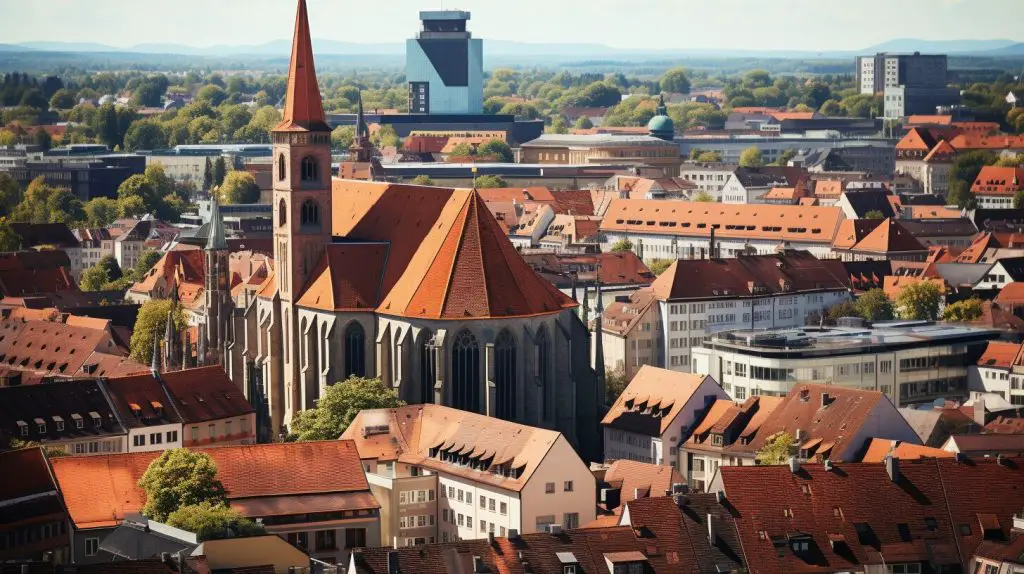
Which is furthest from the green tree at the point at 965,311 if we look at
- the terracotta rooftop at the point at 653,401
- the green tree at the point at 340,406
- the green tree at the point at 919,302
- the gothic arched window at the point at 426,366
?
the green tree at the point at 340,406

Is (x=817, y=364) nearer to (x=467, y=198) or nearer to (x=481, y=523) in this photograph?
(x=467, y=198)

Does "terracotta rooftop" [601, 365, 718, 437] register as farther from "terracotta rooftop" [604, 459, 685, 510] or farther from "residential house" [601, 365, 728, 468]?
"terracotta rooftop" [604, 459, 685, 510]

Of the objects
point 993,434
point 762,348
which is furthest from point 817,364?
point 993,434

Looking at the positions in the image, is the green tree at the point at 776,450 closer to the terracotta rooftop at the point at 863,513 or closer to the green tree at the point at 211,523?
the terracotta rooftop at the point at 863,513

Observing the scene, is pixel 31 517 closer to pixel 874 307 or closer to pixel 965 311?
pixel 965 311

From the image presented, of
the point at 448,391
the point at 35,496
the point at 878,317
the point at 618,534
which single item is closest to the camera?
the point at 618,534

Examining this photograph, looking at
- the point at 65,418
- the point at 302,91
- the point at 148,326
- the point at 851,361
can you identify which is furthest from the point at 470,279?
the point at 148,326
